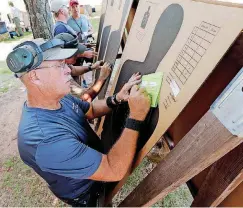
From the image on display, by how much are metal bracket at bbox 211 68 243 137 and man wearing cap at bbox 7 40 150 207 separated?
0.52 m

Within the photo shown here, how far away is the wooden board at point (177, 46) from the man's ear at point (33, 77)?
24.5 inches

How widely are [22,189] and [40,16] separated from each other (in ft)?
10.1

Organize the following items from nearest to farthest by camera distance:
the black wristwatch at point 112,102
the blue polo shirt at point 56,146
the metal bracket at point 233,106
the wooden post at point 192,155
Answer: the metal bracket at point 233,106 → the wooden post at point 192,155 → the blue polo shirt at point 56,146 → the black wristwatch at point 112,102

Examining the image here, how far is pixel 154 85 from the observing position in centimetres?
115

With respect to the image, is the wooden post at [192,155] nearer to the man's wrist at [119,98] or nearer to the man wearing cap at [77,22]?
the man's wrist at [119,98]

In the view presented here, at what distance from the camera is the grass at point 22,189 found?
261cm

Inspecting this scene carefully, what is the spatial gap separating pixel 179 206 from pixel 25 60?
6.86 feet

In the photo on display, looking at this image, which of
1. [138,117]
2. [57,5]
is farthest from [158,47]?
[57,5]

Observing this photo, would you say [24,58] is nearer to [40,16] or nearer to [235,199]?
[235,199]

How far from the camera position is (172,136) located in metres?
1.61

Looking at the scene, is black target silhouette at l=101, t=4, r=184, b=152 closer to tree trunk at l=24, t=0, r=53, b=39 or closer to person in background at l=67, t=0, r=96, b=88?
person in background at l=67, t=0, r=96, b=88

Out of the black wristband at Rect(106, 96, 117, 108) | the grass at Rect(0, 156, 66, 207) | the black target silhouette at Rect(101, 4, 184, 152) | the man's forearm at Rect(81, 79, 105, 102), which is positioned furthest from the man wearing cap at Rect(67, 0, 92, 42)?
the black target silhouette at Rect(101, 4, 184, 152)

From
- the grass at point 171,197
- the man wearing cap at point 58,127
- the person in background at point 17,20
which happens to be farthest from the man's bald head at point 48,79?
the person in background at point 17,20

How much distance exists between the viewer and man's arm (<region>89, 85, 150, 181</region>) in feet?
3.94
